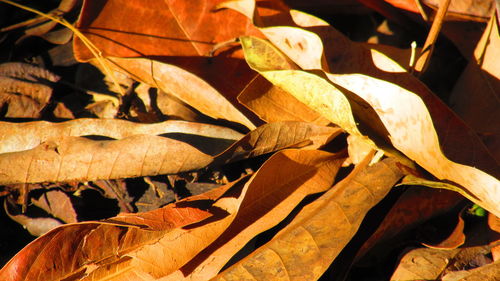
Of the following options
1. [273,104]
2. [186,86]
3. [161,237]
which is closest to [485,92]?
[273,104]

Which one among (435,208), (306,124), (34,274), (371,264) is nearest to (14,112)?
(34,274)

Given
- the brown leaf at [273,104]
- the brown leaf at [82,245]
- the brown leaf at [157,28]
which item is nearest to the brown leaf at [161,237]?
the brown leaf at [82,245]

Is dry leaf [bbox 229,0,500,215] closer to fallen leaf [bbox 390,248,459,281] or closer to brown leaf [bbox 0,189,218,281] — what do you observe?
fallen leaf [bbox 390,248,459,281]

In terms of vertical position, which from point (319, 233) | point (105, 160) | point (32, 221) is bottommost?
point (32, 221)

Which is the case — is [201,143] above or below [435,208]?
above

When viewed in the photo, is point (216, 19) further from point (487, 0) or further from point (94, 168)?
point (487, 0)

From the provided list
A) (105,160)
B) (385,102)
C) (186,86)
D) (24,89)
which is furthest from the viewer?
(24,89)

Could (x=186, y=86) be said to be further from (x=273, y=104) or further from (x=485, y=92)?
(x=485, y=92)
